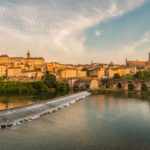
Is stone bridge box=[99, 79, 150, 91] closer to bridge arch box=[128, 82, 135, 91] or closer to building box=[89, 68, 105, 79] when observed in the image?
bridge arch box=[128, 82, 135, 91]

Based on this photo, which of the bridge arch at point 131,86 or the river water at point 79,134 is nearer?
the river water at point 79,134

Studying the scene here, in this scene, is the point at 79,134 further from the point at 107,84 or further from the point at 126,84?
the point at 107,84

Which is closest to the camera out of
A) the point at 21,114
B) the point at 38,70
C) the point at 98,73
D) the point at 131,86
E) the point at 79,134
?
the point at 79,134

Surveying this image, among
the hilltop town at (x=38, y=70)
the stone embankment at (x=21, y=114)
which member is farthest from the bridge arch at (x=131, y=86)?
the stone embankment at (x=21, y=114)

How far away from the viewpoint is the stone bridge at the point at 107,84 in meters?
44.8

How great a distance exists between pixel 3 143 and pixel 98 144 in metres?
5.79

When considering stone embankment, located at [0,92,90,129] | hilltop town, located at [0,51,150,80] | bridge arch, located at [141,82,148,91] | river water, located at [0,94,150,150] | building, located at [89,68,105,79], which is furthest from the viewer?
building, located at [89,68,105,79]

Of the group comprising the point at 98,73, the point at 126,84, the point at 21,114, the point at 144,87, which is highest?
the point at 98,73

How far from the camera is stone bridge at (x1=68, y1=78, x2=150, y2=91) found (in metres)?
44.8

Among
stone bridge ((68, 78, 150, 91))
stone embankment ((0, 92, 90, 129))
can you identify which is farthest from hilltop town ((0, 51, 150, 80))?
stone embankment ((0, 92, 90, 129))

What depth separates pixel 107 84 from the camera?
5269 cm

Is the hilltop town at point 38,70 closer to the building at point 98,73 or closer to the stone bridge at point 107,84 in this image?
the building at point 98,73

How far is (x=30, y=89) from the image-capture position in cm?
4256

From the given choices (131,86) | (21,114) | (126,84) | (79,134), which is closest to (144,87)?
(126,84)
